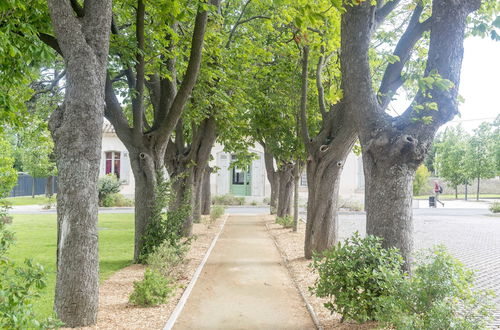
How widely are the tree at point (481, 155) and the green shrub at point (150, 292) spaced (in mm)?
40928

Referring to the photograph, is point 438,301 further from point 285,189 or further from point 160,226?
point 285,189

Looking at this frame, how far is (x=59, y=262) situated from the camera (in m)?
5.33

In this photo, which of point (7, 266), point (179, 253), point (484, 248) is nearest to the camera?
point (7, 266)

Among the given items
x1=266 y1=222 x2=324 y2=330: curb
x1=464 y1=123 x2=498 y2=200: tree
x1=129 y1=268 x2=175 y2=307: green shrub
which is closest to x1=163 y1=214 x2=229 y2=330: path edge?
x1=129 y1=268 x2=175 y2=307: green shrub

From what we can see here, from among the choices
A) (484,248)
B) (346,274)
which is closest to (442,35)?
(346,274)

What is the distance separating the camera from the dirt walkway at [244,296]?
5773 millimetres

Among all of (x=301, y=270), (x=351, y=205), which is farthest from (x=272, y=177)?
(x=301, y=270)

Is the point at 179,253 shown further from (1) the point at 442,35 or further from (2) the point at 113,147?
(2) the point at 113,147

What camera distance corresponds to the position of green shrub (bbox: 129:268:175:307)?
624cm

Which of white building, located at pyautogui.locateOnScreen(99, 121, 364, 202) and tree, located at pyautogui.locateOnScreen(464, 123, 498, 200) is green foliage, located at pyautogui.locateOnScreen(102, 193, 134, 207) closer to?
white building, located at pyautogui.locateOnScreen(99, 121, 364, 202)

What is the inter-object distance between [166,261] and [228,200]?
25.2 metres

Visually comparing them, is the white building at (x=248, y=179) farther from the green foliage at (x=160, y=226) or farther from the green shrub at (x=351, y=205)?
the green foliage at (x=160, y=226)

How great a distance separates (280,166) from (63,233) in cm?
1454

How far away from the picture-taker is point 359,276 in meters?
5.09
